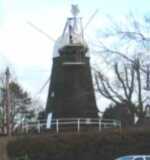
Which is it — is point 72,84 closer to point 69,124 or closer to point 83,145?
point 69,124

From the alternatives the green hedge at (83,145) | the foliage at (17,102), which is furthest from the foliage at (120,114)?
the foliage at (17,102)

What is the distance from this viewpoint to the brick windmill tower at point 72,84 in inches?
2611

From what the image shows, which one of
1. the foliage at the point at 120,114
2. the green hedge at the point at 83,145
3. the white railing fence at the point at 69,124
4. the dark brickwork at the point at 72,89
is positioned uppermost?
the dark brickwork at the point at 72,89

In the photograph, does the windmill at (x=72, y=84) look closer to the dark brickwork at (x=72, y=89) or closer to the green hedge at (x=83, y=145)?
the dark brickwork at (x=72, y=89)

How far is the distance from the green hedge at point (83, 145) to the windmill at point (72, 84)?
10206mm

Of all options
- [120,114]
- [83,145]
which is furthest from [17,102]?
[83,145]

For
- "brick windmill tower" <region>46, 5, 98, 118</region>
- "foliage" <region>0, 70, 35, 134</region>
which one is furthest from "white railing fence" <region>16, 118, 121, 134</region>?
"foliage" <region>0, 70, 35, 134</region>

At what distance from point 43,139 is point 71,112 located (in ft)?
35.2

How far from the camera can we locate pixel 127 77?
6588 cm

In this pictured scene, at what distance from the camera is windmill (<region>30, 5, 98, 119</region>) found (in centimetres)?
6631

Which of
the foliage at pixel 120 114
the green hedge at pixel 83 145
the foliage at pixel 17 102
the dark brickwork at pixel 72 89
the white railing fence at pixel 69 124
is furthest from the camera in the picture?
the foliage at pixel 17 102

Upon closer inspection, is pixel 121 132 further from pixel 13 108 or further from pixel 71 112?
pixel 13 108

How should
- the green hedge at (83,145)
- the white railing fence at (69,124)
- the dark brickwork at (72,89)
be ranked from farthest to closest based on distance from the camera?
1. the dark brickwork at (72,89)
2. the white railing fence at (69,124)
3. the green hedge at (83,145)

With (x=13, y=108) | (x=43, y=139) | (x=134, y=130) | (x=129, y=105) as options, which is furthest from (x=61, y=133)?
(x=13, y=108)
